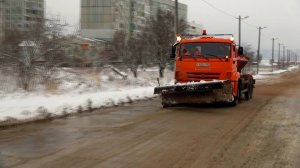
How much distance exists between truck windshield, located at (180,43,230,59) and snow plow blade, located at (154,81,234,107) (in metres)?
1.31

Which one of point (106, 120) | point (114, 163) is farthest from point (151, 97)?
point (114, 163)

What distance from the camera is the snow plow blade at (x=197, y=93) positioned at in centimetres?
1655

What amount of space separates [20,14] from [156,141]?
15.4 metres

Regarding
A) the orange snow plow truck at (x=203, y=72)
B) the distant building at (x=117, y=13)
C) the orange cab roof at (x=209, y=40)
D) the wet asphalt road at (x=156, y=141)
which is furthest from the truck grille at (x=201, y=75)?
the distant building at (x=117, y=13)

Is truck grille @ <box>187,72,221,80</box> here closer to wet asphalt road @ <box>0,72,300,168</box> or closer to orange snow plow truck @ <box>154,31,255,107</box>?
orange snow plow truck @ <box>154,31,255,107</box>

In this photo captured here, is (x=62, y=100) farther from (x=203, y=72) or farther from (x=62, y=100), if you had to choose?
(x=203, y=72)

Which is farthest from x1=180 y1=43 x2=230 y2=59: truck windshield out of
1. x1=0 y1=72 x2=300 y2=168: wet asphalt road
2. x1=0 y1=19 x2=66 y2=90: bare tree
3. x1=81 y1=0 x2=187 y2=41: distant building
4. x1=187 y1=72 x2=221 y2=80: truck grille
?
x1=81 y1=0 x2=187 y2=41: distant building

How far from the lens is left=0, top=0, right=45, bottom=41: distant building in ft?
71.1

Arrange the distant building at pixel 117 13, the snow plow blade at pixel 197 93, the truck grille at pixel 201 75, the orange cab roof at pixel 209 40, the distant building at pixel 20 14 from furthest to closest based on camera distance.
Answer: the distant building at pixel 117 13 → the distant building at pixel 20 14 → the orange cab roof at pixel 209 40 → the truck grille at pixel 201 75 → the snow plow blade at pixel 197 93

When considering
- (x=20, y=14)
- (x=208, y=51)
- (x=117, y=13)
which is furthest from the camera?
(x=117, y=13)

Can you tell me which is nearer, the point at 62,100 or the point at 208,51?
the point at 62,100

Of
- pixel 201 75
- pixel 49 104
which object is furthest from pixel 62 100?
pixel 201 75

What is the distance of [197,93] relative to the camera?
17344 mm

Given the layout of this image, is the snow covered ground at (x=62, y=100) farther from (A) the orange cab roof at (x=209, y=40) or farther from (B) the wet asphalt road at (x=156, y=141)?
(A) the orange cab roof at (x=209, y=40)
